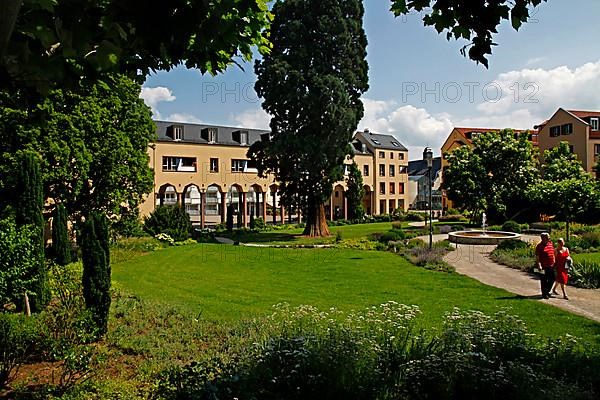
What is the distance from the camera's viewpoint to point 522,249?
71.2 feet

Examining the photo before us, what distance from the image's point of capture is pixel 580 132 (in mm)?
54031

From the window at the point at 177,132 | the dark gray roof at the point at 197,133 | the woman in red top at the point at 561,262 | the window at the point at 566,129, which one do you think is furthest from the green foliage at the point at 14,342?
the window at the point at 566,129

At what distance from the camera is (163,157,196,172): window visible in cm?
4656

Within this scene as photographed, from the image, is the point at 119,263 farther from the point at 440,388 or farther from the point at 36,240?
the point at 440,388

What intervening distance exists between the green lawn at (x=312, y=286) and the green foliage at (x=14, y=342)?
14.1 ft

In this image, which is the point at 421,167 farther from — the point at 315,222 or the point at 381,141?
the point at 315,222

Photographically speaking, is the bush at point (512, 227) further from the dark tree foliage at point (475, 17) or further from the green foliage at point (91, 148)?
the dark tree foliage at point (475, 17)

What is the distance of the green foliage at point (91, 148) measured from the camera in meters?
22.7

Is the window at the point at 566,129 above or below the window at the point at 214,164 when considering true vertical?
above

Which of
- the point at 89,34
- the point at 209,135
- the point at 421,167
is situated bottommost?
the point at 89,34

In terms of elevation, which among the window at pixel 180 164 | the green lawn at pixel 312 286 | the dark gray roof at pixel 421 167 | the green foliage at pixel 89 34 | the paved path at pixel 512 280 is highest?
the dark gray roof at pixel 421 167

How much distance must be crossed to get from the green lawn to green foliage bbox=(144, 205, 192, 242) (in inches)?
300

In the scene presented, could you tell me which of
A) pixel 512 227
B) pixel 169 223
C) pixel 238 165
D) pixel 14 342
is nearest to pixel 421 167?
pixel 238 165

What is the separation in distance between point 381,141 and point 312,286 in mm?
54669
